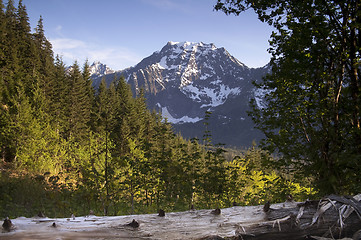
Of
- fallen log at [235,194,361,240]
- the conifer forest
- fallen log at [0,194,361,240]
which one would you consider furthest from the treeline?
fallen log at [235,194,361,240]

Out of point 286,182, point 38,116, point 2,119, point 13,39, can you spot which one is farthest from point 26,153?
point 13,39

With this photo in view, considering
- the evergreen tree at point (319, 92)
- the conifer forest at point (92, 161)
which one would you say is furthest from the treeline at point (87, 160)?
the evergreen tree at point (319, 92)

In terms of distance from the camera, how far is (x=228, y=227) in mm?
1935

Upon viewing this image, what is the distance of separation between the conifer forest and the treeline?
52 millimetres

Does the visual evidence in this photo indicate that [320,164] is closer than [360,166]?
No

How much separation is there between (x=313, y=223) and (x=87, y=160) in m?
12.2

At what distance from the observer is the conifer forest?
727cm

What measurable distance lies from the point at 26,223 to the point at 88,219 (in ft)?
1.65

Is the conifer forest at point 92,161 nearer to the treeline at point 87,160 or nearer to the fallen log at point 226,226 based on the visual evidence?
the treeline at point 87,160

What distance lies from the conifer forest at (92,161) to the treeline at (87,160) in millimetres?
52

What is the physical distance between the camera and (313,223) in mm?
1833

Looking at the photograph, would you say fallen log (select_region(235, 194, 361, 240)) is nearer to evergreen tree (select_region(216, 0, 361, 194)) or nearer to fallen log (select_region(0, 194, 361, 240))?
fallen log (select_region(0, 194, 361, 240))

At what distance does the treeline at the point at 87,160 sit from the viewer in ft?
24.2

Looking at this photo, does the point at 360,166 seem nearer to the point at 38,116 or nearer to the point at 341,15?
the point at 341,15
